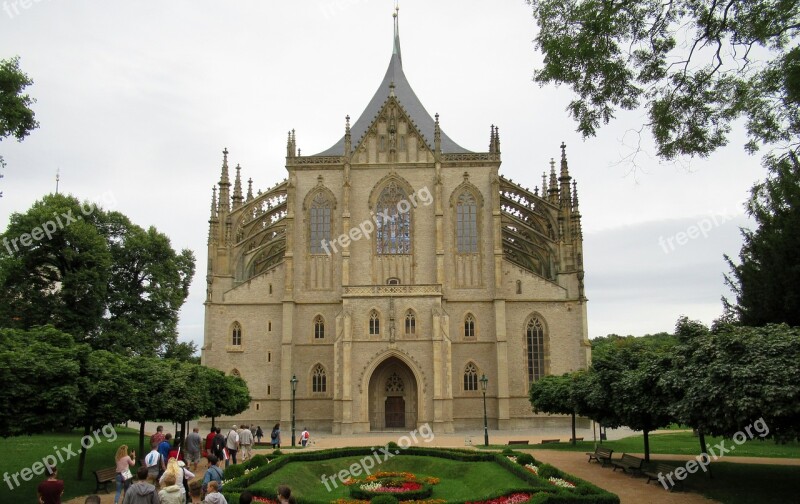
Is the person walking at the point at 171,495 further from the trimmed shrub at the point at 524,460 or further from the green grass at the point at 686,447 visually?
the green grass at the point at 686,447

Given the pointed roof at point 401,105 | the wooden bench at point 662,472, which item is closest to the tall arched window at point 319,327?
the pointed roof at point 401,105

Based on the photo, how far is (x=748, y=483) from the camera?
21.4 m

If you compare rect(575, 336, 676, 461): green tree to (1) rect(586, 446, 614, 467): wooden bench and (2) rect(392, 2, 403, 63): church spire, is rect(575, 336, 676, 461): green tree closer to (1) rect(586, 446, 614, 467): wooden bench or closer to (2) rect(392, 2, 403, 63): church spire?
(1) rect(586, 446, 614, 467): wooden bench

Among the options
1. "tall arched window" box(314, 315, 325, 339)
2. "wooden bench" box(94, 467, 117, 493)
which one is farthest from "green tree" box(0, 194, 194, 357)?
"wooden bench" box(94, 467, 117, 493)

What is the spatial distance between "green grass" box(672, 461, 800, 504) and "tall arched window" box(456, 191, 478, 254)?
27.9 m

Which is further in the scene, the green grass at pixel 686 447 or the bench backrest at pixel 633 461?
the green grass at pixel 686 447

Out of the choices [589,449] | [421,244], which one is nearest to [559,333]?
[421,244]

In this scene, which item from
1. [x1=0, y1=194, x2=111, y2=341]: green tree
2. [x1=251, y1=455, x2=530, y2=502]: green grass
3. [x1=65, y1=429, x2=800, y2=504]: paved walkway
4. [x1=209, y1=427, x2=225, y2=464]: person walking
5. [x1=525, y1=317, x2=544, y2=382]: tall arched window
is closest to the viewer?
[x1=65, y1=429, x2=800, y2=504]: paved walkway

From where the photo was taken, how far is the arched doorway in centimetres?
4903

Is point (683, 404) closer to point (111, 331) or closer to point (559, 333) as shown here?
point (559, 333)

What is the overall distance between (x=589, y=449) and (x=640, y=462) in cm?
1173

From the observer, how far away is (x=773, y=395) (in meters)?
15.7

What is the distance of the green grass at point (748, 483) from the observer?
1917cm

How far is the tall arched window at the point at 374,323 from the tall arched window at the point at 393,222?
5730 mm
